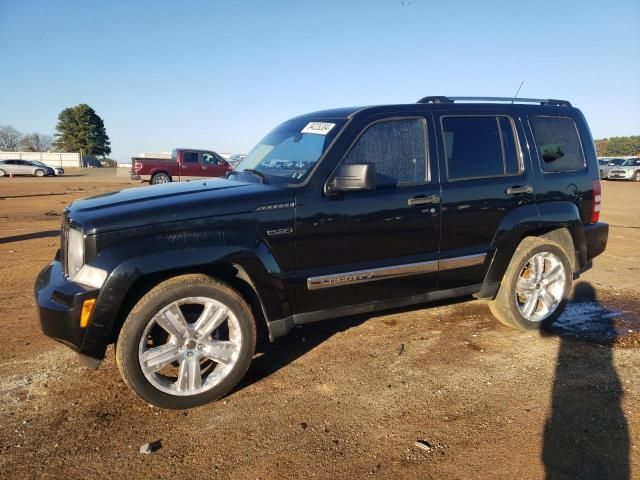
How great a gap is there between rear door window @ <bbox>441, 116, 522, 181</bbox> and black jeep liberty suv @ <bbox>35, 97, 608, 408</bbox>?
0.01 metres

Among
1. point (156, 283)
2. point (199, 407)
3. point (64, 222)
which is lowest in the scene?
point (199, 407)

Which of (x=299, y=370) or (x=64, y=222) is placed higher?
(x=64, y=222)

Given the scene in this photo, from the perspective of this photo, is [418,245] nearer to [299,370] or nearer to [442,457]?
[299,370]

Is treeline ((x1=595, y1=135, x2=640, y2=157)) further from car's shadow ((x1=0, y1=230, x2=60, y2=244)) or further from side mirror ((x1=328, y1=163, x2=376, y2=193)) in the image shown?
side mirror ((x1=328, y1=163, x2=376, y2=193))

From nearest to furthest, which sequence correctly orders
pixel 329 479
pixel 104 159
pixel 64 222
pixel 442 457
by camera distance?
pixel 329 479, pixel 442 457, pixel 64 222, pixel 104 159

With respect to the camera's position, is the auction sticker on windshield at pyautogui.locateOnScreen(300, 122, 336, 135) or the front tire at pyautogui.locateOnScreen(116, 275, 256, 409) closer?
the front tire at pyautogui.locateOnScreen(116, 275, 256, 409)

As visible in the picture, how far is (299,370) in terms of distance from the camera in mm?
3660

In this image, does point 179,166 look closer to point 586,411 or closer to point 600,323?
point 600,323

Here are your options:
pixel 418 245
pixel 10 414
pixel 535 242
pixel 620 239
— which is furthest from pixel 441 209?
pixel 620 239

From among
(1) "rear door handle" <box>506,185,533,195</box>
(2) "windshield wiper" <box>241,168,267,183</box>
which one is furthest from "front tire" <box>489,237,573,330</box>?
(2) "windshield wiper" <box>241,168,267,183</box>

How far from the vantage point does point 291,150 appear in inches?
157

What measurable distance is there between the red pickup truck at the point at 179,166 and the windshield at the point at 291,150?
18.9 metres

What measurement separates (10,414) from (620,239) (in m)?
9.89

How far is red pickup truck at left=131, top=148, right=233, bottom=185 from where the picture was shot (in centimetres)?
2248
